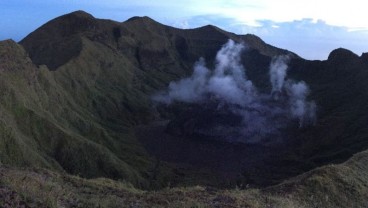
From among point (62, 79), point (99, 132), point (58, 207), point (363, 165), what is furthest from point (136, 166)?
point (58, 207)

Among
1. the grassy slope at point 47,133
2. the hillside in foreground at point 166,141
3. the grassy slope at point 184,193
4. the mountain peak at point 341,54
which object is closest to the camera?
the grassy slope at point 184,193

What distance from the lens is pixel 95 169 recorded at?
114000mm

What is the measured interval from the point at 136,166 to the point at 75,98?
168 ft

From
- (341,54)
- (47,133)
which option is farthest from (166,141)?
(341,54)

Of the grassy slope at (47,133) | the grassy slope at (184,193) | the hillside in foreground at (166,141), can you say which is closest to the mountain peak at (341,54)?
the hillside in foreground at (166,141)

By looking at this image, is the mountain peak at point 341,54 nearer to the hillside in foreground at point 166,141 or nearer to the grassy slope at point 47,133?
the hillside in foreground at point 166,141

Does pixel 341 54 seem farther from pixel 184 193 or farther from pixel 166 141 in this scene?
pixel 184 193

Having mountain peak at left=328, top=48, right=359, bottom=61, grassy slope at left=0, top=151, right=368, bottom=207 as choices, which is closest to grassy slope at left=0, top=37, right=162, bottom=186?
grassy slope at left=0, top=151, right=368, bottom=207

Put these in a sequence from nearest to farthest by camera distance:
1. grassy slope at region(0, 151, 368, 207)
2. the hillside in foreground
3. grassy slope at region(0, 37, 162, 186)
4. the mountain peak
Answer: grassy slope at region(0, 151, 368, 207) → the hillside in foreground → grassy slope at region(0, 37, 162, 186) → the mountain peak

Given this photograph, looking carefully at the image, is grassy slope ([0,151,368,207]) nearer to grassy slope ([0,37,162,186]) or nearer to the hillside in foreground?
the hillside in foreground

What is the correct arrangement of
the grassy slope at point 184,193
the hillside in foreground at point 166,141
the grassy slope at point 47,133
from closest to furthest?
the grassy slope at point 184,193, the hillside in foreground at point 166,141, the grassy slope at point 47,133

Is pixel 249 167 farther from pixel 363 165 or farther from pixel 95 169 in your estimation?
pixel 363 165

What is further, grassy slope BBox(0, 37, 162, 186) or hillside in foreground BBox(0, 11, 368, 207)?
grassy slope BBox(0, 37, 162, 186)

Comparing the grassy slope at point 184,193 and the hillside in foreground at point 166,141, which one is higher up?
the grassy slope at point 184,193
